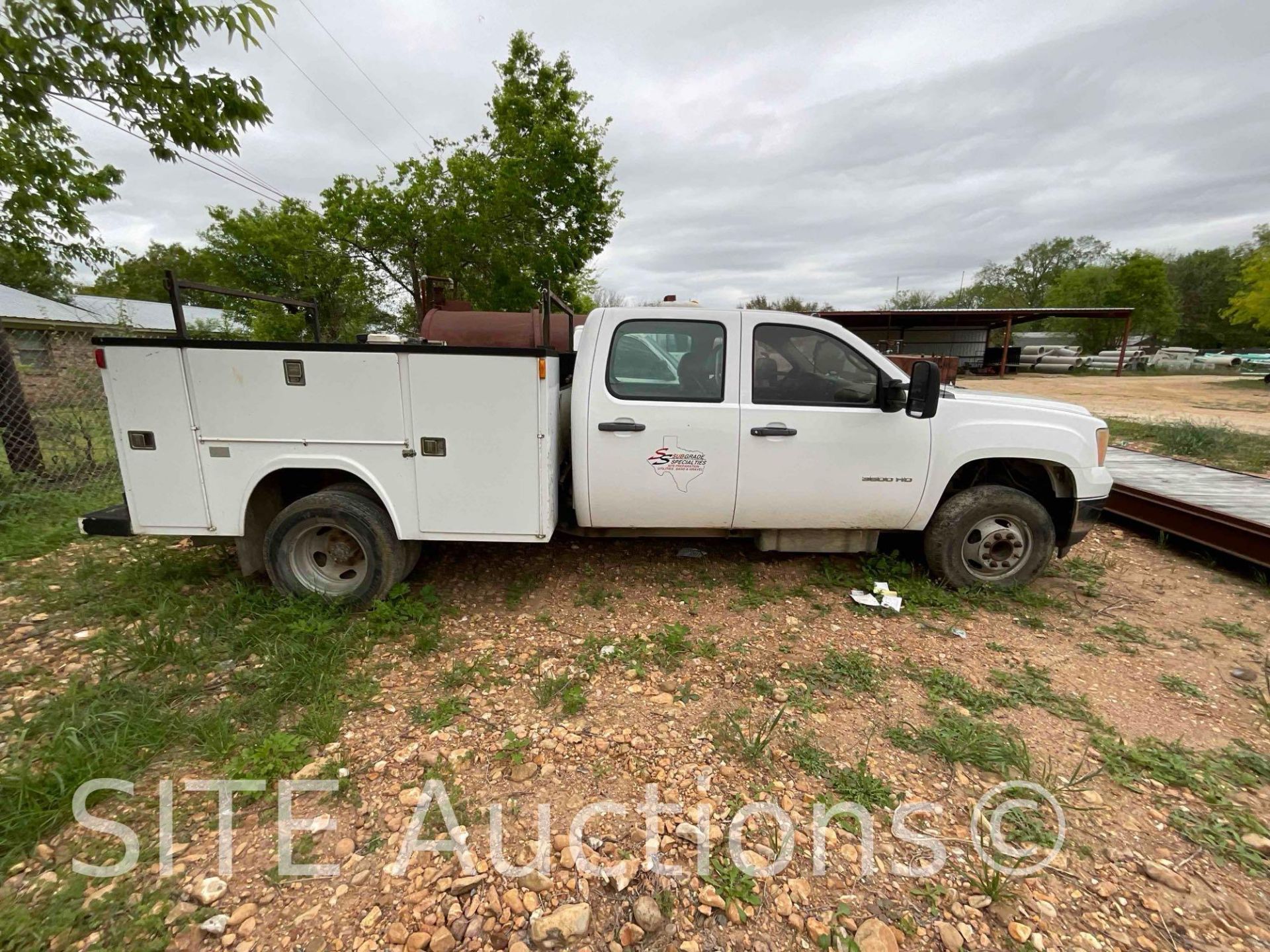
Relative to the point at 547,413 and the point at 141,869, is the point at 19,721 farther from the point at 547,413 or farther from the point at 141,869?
the point at 547,413

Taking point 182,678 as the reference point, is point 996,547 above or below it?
above

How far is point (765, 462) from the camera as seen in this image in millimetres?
3543

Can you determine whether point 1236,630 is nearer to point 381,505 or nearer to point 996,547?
point 996,547

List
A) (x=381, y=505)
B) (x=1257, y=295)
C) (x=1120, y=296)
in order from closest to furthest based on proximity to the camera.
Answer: (x=381, y=505)
(x=1257, y=295)
(x=1120, y=296)

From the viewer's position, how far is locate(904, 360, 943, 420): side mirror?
3250 millimetres

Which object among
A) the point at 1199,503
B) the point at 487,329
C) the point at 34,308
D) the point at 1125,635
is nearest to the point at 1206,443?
the point at 1199,503

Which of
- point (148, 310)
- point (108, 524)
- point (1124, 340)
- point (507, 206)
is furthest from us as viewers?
point (148, 310)

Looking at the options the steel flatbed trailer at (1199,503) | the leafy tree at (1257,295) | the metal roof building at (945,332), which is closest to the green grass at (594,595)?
the steel flatbed trailer at (1199,503)

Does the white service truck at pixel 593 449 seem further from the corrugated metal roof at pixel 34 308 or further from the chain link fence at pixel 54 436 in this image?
the corrugated metal roof at pixel 34 308

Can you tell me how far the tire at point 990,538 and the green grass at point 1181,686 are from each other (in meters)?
0.97

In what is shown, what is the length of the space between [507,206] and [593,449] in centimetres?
1299

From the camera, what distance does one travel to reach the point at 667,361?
357cm

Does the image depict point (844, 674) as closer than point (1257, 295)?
Yes

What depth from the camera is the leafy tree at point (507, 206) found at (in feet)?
46.8
